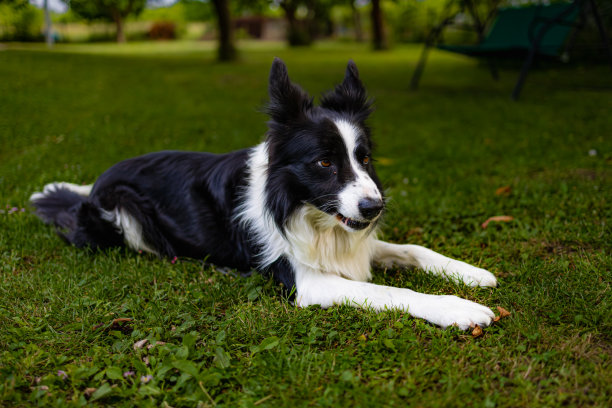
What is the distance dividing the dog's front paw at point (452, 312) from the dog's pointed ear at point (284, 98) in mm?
1373

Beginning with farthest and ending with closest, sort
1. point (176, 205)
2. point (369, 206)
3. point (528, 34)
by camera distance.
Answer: point (528, 34) → point (176, 205) → point (369, 206)

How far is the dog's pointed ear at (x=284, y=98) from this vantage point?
9.51ft

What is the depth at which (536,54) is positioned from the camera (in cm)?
876

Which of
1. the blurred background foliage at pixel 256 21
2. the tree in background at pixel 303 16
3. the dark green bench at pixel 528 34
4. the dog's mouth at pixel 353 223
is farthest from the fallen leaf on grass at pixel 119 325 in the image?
the tree in background at pixel 303 16

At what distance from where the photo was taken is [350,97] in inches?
126

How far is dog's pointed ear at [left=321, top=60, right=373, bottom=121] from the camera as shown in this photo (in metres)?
3.20

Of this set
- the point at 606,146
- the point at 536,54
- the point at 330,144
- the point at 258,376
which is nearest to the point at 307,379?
the point at 258,376

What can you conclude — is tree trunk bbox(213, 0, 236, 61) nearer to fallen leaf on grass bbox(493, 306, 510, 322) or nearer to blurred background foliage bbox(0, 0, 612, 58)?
blurred background foliage bbox(0, 0, 612, 58)

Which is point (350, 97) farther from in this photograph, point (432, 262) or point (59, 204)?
point (59, 204)

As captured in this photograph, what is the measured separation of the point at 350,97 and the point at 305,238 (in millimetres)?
994

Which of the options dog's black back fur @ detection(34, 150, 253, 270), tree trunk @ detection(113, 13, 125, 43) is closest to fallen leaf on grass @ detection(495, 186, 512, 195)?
dog's black back fur @ detection(34, 150, 253, 270)

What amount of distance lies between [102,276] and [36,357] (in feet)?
3.18

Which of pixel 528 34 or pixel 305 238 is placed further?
pixel 528 34

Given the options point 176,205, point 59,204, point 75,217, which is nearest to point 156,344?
point 176,205
